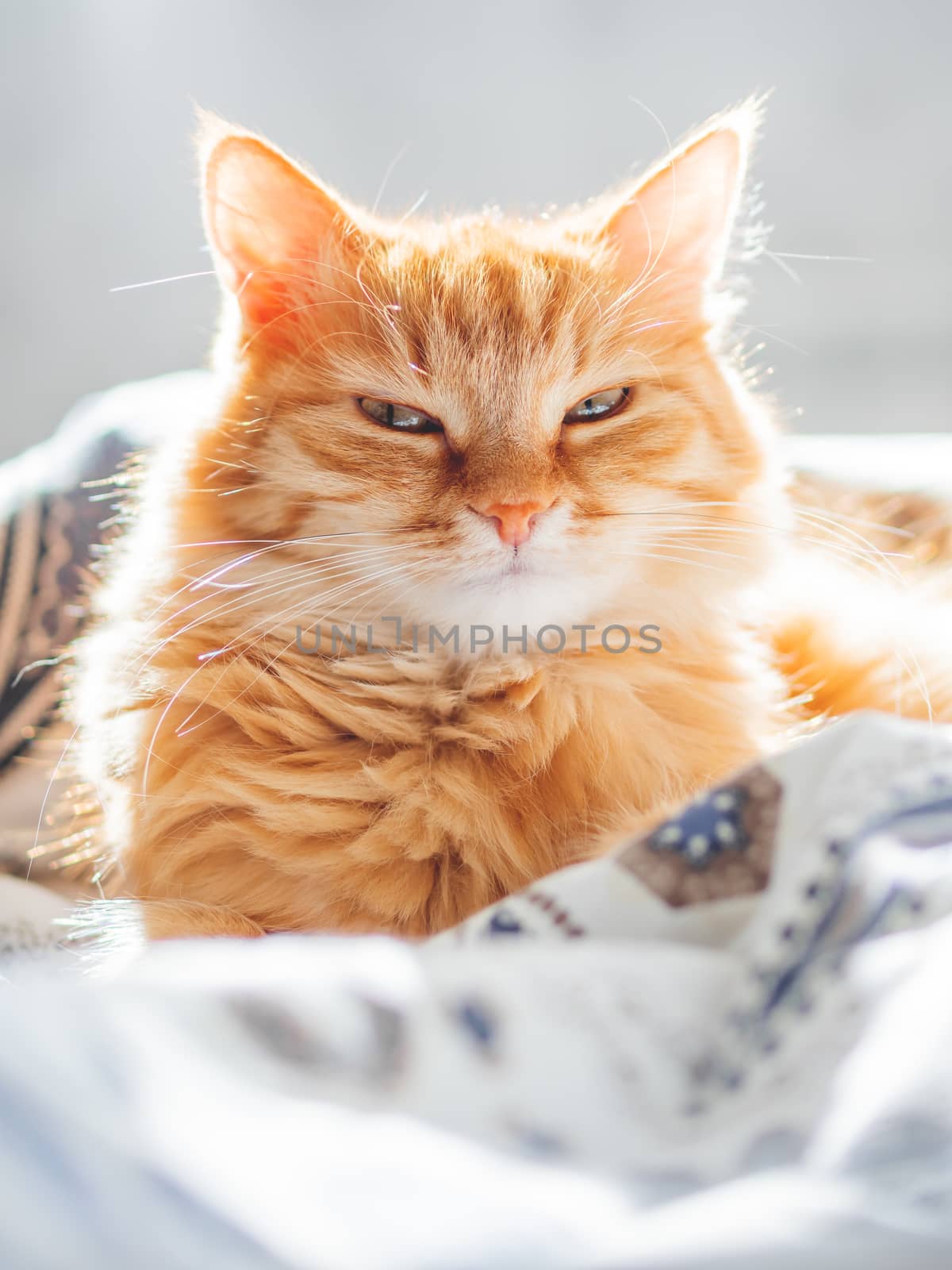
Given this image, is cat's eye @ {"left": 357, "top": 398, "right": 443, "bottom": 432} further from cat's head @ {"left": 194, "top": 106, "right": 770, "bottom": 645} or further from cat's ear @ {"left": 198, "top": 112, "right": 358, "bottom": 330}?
Answer: cat's ear @ {"left": 198, "top": 112, "right": 358, "bottom": 330}

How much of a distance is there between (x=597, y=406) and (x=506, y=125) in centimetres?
185

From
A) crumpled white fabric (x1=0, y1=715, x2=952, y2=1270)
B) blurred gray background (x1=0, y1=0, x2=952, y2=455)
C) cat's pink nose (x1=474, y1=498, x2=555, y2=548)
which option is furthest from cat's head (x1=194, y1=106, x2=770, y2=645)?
blurred gray background (x1=0, y1=0, x2=952, y2=455)

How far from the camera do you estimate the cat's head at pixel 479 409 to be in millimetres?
1061

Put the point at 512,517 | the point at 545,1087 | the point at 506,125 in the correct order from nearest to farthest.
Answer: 1. the point at 545,1087
2. the point at 512,517
3. the point at 506,125

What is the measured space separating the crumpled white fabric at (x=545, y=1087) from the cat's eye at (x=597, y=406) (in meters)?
0.60

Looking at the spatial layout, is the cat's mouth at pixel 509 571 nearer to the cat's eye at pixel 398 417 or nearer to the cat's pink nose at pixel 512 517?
the cat's pink nose at pixel 512 517

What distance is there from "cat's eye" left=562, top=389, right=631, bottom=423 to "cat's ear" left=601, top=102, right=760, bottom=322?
0.14 metres

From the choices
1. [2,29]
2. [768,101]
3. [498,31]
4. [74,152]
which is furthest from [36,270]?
[768,101]

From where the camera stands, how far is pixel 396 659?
1.09 meters

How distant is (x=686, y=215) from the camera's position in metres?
1.26

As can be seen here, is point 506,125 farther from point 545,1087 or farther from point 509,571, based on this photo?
point 545,1087

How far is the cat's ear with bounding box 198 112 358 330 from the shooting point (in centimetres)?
112

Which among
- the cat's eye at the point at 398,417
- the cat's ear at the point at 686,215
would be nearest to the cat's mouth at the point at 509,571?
the cat's eye at the point at 398,417

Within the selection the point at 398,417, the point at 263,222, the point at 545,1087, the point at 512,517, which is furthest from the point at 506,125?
the point at 545,1087
